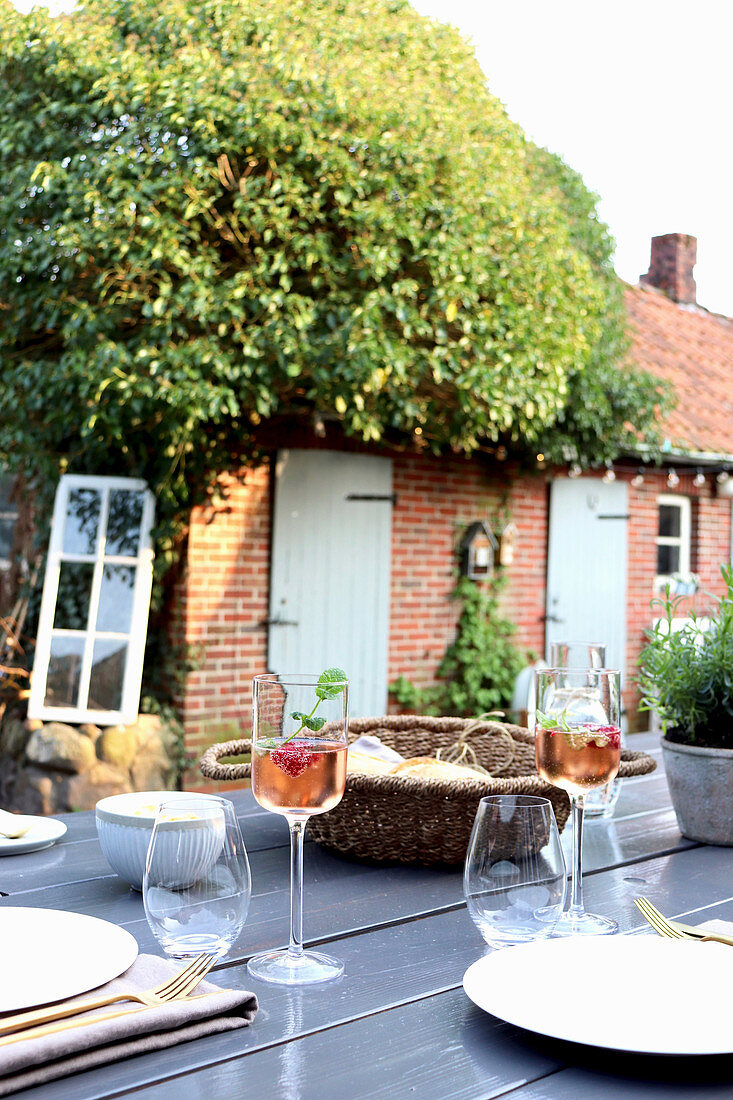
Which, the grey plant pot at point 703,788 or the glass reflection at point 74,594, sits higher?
the glass reflection at point 74,594

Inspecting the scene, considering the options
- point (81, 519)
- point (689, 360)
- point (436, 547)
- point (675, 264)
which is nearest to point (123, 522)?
point (81, 519)

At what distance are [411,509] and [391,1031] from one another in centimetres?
530

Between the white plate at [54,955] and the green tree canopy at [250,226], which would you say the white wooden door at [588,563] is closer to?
the green tree canopy at [250,226]

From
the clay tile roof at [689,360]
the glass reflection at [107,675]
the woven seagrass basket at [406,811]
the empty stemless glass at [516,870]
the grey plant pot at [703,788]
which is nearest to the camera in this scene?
the empty stemless glass at [516,870]

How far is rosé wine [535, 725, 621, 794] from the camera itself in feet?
4.32

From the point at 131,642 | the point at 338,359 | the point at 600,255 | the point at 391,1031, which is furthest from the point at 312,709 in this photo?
the point at 600,255

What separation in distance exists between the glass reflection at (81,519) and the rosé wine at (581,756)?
13.6 feet

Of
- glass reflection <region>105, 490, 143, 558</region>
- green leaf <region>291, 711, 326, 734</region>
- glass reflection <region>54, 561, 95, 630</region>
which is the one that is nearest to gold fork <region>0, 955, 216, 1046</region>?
green leaf <region>291, 711, 326, 734</region>

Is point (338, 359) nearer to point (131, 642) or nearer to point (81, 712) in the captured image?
point (131, 642)

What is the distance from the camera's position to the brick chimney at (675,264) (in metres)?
10.2

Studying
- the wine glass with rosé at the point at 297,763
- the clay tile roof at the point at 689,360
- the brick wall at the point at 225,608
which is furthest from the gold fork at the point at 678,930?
the clay tile roof at the point at 689,360

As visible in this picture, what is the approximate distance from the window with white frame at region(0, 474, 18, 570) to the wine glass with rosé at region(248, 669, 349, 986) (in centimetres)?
505

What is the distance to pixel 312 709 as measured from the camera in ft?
3.92

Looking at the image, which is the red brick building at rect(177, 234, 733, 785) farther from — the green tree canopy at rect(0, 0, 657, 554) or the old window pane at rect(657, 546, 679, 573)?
the green tree canopy at rect(0, 0, 657, 554)
